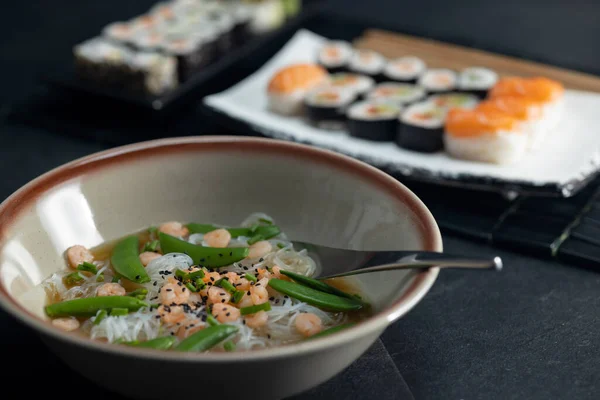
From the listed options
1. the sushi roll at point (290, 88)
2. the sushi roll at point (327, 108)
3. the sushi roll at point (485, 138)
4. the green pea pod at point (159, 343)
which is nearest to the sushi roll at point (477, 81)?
the sushi roll at point (485, 138)

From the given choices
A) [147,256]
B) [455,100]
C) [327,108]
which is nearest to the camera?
[147,256]

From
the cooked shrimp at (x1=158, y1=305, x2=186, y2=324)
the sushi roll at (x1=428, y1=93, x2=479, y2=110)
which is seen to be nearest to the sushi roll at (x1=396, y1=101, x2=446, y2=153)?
the sushi roll at (x1=428, y1=93, x2=479, y2=110)

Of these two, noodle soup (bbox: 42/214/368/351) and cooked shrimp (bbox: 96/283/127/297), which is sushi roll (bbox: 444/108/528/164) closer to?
noodle soup (bbox: 42/214/368/351)

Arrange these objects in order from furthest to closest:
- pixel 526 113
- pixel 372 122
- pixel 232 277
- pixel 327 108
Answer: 1. pixel 327 108
2. pixel 372 122
3. pixel 526 113
4. pixel 232 277

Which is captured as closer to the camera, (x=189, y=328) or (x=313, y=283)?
(x=189, y=328)

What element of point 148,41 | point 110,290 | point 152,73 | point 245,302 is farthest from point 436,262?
point 148,41

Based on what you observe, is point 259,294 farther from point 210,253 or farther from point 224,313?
point 210,253

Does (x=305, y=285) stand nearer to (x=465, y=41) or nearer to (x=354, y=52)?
(x=354, y=52)

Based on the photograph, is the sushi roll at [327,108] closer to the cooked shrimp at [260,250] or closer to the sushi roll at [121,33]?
the sushi roll at [121,33]
